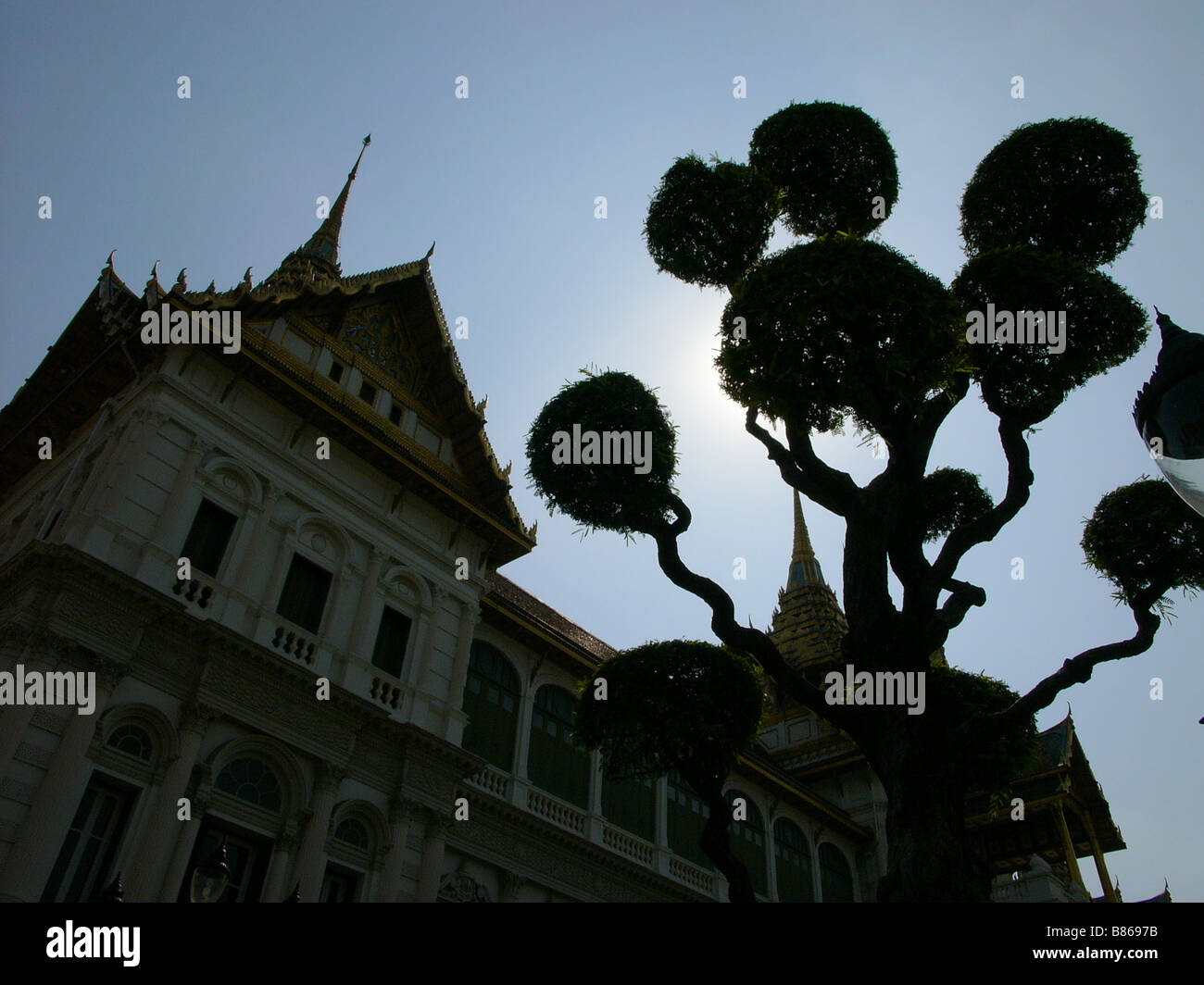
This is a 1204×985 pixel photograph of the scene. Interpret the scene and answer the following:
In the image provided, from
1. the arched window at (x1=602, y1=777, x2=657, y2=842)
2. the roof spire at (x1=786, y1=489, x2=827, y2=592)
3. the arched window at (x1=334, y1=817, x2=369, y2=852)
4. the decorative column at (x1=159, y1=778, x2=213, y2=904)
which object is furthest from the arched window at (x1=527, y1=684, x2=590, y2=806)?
the roof spire at (x1=786, y1=489, x2=827, y2=592)

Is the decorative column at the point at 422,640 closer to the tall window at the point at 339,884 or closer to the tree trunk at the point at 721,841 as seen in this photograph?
the tall window at the point at 339,884

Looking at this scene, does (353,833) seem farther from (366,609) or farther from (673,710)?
(673,710)

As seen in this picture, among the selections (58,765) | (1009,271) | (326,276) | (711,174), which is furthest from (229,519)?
(1009,271)

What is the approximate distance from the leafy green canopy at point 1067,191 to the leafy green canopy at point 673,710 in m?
6.67

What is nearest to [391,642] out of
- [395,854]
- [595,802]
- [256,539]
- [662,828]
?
[256,539]

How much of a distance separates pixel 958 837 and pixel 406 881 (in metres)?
10.9

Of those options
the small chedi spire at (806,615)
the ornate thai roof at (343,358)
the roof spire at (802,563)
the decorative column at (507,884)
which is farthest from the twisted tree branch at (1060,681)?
the roof spire at (802,563)

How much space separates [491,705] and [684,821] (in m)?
7.24

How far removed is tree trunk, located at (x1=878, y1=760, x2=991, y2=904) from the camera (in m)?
7.24

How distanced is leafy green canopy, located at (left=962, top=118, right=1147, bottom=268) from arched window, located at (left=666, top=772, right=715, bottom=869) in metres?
15.8

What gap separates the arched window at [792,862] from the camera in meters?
26.7

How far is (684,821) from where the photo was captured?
78.0ft
